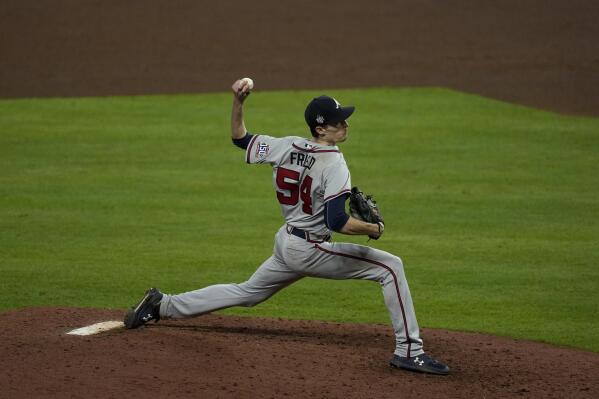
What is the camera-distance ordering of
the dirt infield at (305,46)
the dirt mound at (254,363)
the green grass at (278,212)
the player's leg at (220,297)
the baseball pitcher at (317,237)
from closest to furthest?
the dirt mound at (254,363), the baseball pitcher at (317,237), the player's leg at (220,297), the green grass at (278,212), the dirt infield at (305,46)

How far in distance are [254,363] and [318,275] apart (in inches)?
29.4

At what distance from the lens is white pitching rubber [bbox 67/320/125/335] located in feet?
21.9

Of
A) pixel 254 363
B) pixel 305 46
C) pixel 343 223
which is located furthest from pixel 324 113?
pixel 305 46

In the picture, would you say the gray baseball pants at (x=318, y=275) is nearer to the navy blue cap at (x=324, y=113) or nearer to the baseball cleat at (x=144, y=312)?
the baseball cleat at (x=144, y=312)

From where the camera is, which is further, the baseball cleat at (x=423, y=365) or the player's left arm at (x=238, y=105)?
the player's left arm at (x=238, y=105)

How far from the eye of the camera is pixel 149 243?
34.0 ft

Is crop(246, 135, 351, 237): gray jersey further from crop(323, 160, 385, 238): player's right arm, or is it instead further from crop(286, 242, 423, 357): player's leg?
crop(286, 242, 423, 357): player's leg

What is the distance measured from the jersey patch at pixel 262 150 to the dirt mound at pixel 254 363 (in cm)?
120

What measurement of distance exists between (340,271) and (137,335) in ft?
4.42

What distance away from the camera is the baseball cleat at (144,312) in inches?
265

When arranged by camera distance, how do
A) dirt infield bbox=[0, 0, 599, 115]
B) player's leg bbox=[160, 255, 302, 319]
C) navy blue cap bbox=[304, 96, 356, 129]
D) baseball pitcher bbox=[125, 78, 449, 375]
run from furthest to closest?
dirt infield bbox=[0, 0, 599, 115] < player's leg bbox=[160, 255, 302, 319] < navy blue cap bbox=[304, 96, 356, 129] < baseball pitcher bbox=[125, 78, 449, 375]

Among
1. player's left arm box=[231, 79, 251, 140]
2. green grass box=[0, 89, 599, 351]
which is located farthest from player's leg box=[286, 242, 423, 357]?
green grass box=[0, 89, 599, 351]

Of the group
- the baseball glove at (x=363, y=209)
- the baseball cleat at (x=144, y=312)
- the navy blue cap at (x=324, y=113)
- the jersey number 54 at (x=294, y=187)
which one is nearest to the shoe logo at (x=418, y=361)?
the baseball glove at (x=363, y=209)

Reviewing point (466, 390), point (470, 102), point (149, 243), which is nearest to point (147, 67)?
point (470, 102)
